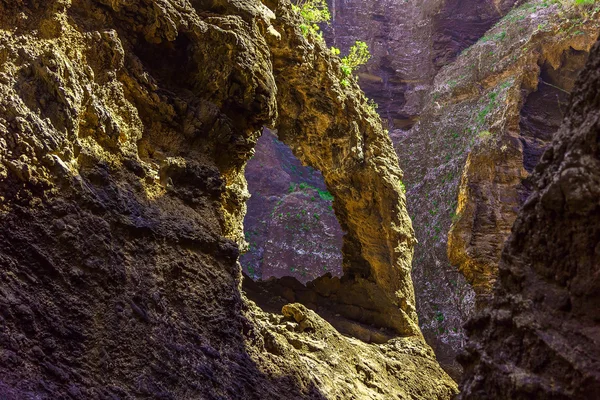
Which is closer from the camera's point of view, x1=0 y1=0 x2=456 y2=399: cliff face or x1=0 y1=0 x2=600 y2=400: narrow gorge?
x1=0 y1=0 x2=600 y2=400: narrow gorge

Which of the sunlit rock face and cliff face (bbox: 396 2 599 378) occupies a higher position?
the sunlit rock face

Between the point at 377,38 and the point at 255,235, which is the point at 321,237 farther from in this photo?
the point at 377,38

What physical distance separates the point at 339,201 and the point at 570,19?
12.9 meters

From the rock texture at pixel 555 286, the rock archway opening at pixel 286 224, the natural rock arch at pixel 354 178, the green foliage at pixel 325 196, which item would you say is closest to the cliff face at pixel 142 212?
the natural rock arch at pixel 354 178

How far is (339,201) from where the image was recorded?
38.9ft

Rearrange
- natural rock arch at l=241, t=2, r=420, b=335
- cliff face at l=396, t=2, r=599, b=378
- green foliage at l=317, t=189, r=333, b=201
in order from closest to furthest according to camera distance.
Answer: natural rock arch at l=241, t=2, r=420, b=335 → cliff face at l=396, t=2, r=599, b=378 → green foliage at l=317, t=189, r=333, b=201

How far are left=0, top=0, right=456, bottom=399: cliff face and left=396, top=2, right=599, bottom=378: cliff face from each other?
785 cm

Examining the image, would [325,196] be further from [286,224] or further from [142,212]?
[142,212]

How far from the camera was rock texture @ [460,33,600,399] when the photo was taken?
2.97m

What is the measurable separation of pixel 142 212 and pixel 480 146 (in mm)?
14710

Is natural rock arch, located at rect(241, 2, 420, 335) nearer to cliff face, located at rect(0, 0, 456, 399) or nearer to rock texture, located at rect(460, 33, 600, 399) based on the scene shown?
cliff face, located at rect(0, 0, 456, 399)

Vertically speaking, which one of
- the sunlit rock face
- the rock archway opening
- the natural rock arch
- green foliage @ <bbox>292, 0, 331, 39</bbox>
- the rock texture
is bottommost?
the rock texture

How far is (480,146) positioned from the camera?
17.4m

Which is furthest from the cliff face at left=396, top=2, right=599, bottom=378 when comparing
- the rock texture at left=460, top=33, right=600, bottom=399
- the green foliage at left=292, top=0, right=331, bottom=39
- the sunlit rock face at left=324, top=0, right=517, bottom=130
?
the rock texture at left=460, top=33, right=600, bottom=399
